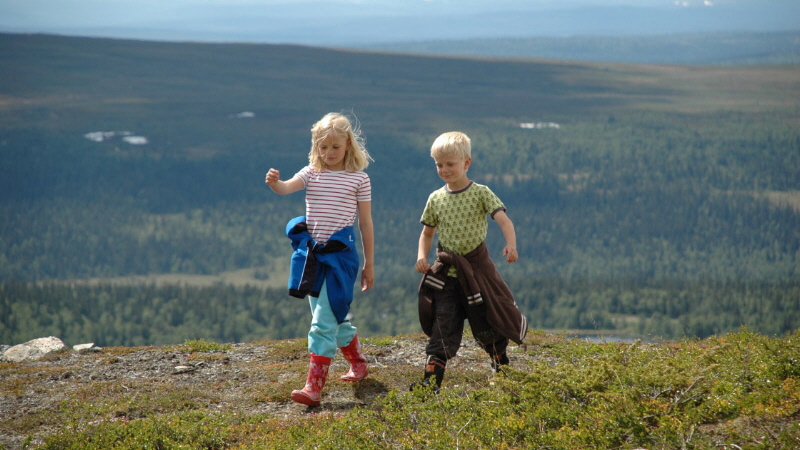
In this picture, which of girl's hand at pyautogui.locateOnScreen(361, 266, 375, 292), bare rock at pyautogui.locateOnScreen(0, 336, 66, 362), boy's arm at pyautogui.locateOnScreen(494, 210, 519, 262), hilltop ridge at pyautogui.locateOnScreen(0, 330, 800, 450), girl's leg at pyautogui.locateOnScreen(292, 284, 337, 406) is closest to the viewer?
hilltop ridge at pyautogui.locateOnScreen(0, 330, 800, 450)

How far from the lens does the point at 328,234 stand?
378 inches

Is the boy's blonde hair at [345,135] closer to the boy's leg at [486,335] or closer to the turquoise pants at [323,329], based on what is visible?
the turquoise pants at [323,329]

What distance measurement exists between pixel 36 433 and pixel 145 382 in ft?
6.91

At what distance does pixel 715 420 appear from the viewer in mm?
7688

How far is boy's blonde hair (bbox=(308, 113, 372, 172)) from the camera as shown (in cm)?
948

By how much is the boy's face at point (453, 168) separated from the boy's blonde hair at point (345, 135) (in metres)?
0.92

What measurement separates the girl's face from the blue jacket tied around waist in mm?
775

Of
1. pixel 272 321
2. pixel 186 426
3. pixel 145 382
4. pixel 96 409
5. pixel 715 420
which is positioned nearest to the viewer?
pixel 715 420

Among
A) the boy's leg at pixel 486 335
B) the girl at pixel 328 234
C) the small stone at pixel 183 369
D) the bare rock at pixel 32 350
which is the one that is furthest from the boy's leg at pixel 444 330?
the bare rock at pixel 32 350

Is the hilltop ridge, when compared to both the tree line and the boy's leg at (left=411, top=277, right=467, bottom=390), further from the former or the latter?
the tree line

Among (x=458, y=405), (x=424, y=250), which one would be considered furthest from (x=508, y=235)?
(x=458, y=405)

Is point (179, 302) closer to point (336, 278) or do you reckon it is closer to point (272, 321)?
point (272, 321)

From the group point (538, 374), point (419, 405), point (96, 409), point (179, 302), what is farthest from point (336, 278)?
point (179, 302)

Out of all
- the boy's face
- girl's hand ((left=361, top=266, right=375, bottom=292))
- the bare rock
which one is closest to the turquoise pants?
girl's hand ((left=361, top=266, right=375, bottom=292))
